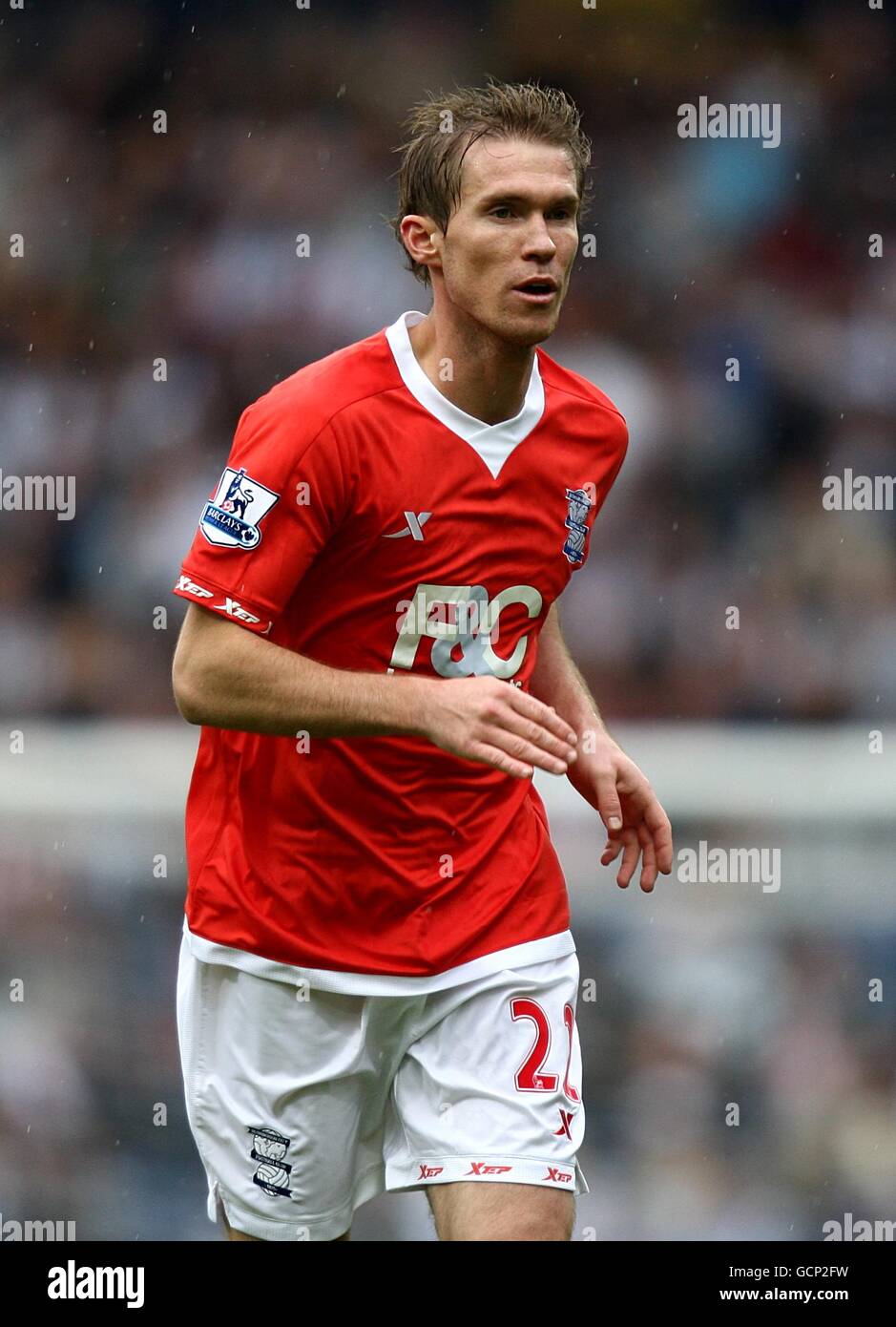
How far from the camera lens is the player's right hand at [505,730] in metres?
2.61

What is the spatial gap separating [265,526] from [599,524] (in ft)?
14.9

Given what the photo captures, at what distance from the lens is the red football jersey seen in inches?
120

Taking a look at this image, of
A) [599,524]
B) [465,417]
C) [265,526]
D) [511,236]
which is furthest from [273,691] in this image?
[599,524]

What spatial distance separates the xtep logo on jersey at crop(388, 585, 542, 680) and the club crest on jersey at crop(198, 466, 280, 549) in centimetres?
30

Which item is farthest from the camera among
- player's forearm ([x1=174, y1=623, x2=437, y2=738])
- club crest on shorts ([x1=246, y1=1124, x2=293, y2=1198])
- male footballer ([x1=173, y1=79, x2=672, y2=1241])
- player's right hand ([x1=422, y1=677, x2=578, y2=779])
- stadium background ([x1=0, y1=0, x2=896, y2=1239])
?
stadium background ([x1=0, y1=0, x2=896, y2=1239])

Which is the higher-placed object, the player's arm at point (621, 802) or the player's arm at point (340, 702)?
the player's arm at point (340, 702)

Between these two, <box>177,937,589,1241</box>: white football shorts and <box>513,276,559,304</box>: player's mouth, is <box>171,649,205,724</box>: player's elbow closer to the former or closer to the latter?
<box>177,937,589,1241</box>: white football shorts

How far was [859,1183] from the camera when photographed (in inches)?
209

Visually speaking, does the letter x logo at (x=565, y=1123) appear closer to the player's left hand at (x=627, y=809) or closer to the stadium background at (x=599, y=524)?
the player's left hand at (x=627, y=809)

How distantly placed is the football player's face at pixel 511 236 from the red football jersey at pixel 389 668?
0.17 meters

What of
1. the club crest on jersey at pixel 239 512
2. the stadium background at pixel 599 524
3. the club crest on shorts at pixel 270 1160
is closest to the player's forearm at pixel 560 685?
the club crest on jersey at pixel 239 512

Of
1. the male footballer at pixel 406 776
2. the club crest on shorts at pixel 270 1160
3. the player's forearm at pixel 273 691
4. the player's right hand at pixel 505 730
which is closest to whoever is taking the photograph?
the player's right hand at pixel 505 730

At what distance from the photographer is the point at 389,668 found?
122 inches

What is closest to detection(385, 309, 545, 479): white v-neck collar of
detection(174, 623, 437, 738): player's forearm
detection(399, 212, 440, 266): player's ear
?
detection(399, 212, 440, 266): player's ear
